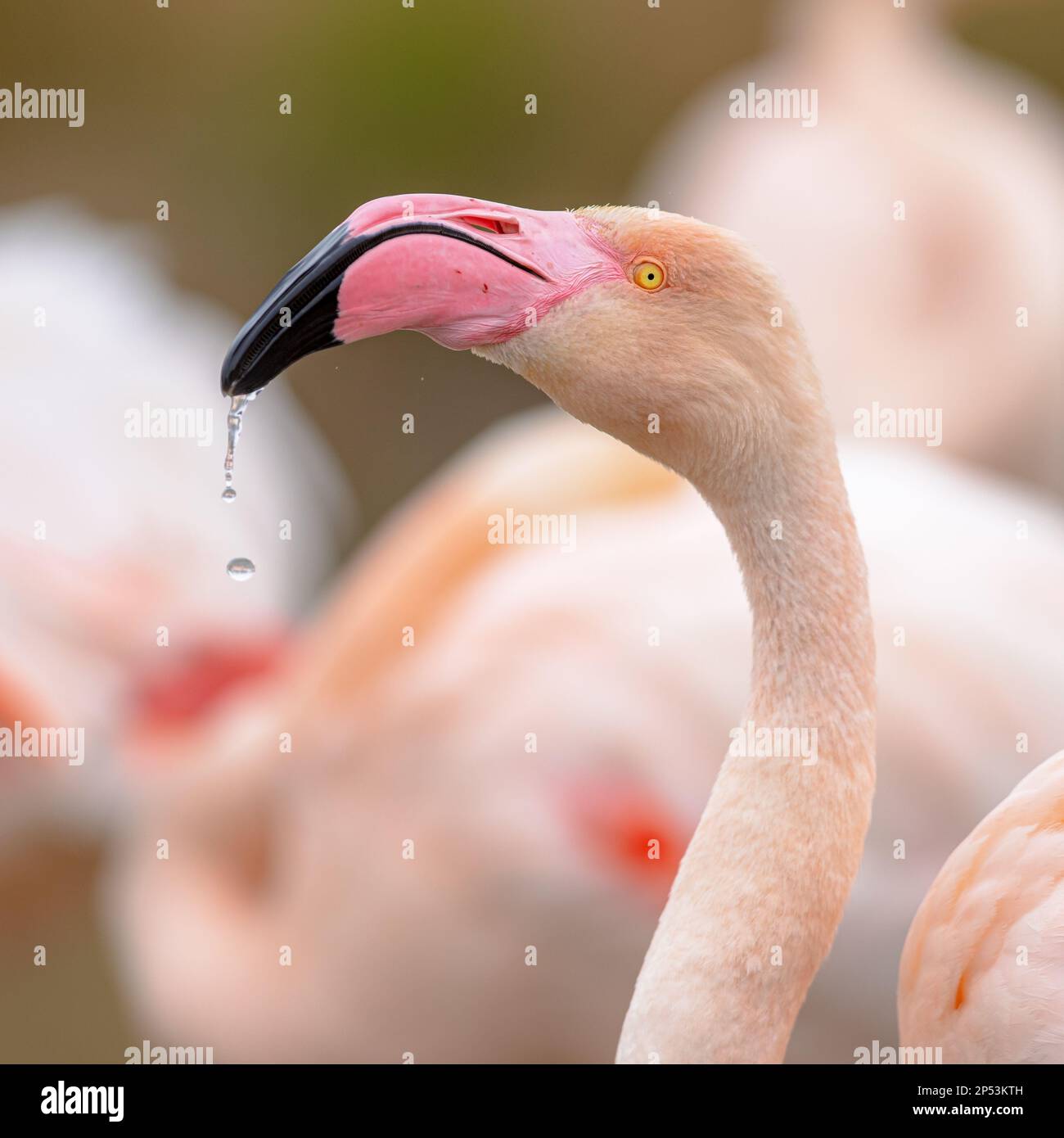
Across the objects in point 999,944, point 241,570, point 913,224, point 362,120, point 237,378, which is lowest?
point 999,944

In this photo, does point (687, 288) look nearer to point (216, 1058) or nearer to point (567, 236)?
point (567, 236)

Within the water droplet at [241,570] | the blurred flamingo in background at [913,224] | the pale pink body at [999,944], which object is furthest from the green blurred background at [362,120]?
the pale pink body at [999,944]

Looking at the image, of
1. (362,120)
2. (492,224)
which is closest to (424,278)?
(492,224)

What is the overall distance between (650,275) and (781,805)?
0.94 feet

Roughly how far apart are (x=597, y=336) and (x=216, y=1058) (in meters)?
1.07

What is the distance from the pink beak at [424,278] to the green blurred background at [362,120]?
6.15ft

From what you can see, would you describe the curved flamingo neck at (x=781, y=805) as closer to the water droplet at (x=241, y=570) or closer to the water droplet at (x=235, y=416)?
the water droplet at (x=235, y=416)

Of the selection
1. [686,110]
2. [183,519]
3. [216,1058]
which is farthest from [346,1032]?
[686,110]

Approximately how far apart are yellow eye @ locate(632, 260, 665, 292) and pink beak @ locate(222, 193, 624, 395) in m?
0.01

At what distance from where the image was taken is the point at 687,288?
691 millimetres

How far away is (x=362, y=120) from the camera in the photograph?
2.70m

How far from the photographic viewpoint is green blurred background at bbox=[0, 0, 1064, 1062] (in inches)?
105

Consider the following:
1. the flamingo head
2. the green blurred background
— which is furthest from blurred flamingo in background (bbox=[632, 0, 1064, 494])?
the flamingo head

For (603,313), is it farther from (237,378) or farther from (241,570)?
(241,570)
